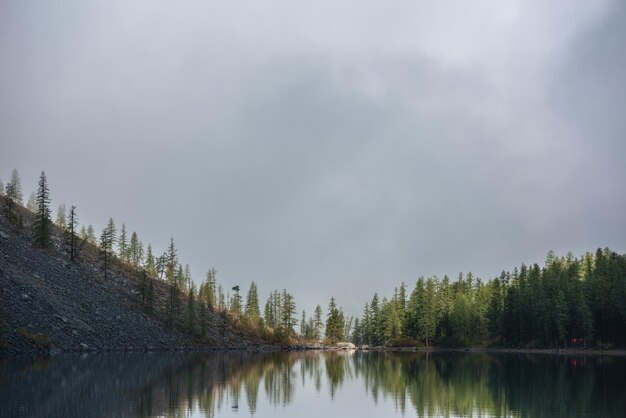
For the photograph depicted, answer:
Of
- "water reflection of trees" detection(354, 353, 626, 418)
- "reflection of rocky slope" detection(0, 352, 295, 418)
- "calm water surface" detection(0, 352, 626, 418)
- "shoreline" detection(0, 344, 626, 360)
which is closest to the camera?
"reflection of rocky slope" detection(0, 352, 295, 418)

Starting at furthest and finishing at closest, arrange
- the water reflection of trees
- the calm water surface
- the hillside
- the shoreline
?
the hillside
the shoreline
the water reflection of trees
the calm water surface

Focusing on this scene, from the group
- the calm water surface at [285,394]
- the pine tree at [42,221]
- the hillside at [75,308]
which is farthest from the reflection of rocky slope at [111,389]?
the pine tree at [42,221]

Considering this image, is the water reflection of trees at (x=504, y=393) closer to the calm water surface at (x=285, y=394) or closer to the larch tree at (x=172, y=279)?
the calm water surface at (x=285, y=394)

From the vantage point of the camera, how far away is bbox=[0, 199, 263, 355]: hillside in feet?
294

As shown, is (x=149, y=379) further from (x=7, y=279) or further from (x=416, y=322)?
(x=416, y=322)

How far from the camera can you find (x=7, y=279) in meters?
95.6

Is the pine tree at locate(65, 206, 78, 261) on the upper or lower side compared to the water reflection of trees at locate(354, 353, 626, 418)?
upper

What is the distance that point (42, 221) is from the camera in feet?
425

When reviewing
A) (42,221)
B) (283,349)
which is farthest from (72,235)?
(283,349)

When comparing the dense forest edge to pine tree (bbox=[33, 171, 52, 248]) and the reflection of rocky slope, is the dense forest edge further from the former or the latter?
the reflection of rocky slope

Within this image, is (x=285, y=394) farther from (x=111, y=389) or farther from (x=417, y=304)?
(x=417, y=304)

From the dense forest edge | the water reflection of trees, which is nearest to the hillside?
the dense forest edge

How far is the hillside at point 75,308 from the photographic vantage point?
89625 millimetres

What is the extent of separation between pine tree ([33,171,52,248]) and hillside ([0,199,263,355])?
8.60 ft
